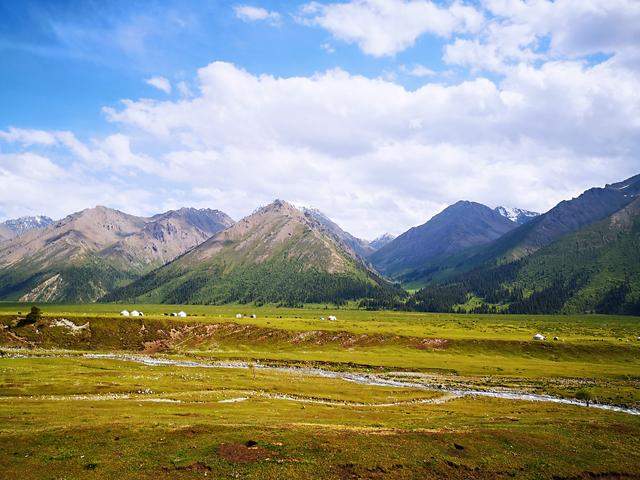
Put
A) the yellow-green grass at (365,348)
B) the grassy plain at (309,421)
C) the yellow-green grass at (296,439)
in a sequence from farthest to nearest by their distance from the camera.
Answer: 1. the yellow-green grass at (365,348)
2. the grassy plain at (309,421)
3. the yellow-green grass at (296,439)

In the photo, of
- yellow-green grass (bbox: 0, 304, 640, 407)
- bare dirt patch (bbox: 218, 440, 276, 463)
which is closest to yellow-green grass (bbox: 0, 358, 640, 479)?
bare dirt patch (bbox: 218, 440, 276, 463)

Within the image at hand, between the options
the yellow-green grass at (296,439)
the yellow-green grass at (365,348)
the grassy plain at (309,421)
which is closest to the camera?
the yellow-green grass at (296,439)

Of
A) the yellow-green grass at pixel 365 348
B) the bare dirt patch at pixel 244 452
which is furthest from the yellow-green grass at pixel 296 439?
the yellow-green grass at pixel 365 348

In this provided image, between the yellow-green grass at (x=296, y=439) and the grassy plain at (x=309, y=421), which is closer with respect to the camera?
the yellow-green grass at (x=296, y=439)

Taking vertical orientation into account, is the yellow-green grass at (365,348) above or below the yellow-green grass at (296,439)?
below

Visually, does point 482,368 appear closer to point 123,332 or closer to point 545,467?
point 545,467

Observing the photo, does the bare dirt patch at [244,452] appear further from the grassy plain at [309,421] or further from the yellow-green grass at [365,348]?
the yellow-green grass at [365,348]

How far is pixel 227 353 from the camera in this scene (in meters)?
131

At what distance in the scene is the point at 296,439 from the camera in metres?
38.7

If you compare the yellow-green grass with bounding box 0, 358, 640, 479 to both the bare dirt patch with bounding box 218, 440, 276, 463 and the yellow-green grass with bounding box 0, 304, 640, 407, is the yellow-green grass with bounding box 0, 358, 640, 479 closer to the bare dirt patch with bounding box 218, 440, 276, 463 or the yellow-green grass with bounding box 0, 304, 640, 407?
the bare dirt patch with bounding box 218, 440, 276, 463

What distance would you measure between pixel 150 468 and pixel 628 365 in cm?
13166

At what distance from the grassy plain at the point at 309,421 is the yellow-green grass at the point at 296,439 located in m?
0.17

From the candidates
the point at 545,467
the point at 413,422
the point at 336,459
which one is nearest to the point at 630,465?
the point at 545,467

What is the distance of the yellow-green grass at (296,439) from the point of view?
32.9 meters
